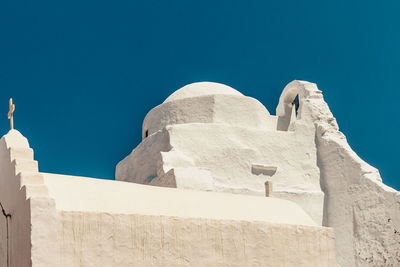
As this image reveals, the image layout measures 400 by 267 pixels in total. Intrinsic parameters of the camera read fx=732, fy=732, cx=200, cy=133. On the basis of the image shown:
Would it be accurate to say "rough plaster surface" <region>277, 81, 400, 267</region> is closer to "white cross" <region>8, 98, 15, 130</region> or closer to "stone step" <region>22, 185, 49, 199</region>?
"white cross" <region>8, 98, 15, 130</region>

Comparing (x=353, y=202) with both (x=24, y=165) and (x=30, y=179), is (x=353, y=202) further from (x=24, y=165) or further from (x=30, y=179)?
(x=30, y=179)

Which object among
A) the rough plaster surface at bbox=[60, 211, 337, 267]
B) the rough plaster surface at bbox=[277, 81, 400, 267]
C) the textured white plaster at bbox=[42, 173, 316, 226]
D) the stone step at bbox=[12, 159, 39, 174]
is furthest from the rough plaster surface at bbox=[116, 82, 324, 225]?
the stone step at bbox=[12, 159, 39, 174]

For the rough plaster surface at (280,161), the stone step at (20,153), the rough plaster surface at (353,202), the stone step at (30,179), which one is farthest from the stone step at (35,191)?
the rough plaster surface at (353,202)

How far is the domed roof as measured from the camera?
20.5 m

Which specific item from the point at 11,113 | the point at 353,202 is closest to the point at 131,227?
the point at 11,113

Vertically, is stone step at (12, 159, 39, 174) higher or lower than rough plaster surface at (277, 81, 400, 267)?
lower

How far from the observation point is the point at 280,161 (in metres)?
19.2

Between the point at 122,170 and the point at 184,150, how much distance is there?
2.87m

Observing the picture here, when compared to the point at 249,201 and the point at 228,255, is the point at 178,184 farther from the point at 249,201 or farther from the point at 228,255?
the point at 228,255

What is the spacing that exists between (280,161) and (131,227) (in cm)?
916

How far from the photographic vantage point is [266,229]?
Result: 470 inches

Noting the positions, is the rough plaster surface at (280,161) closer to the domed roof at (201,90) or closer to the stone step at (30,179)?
the domed roof at (201,90)

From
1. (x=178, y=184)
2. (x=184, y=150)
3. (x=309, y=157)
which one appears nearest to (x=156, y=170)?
(x=184, y=150)

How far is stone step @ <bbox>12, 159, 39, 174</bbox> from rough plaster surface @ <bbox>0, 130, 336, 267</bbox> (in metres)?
0.01
